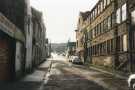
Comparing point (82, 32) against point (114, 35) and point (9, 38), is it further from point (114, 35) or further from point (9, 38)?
point (9, 38)

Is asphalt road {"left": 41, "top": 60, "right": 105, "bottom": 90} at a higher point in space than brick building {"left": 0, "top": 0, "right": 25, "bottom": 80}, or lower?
lower

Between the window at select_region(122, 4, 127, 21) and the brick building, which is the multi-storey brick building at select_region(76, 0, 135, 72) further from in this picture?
the brick building

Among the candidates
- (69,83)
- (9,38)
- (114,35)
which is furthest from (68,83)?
(114,35)

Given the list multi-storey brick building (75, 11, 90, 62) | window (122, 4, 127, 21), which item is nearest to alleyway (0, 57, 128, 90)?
window (122, 4, 127, 21)

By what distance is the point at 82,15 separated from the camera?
80.3 metres

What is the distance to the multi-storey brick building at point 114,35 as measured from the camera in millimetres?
32878

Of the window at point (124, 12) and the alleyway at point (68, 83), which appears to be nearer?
the alleyway at point (68, 83)

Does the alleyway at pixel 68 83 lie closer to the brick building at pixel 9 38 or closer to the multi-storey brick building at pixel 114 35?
the brick building at pixel 9 38

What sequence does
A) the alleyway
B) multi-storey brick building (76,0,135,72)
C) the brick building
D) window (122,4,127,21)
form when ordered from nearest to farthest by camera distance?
1. the alleyway
2. the brick building
3. multi-storey brick building (76,0,135,72)
4. window (122,4,127,21)

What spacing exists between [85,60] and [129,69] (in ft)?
114

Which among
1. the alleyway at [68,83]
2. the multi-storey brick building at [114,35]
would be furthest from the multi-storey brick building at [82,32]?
the alleyway at [68,83]

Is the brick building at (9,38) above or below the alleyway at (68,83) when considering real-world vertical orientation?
above

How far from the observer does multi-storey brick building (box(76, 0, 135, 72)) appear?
32878mm

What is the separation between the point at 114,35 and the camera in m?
39.3
